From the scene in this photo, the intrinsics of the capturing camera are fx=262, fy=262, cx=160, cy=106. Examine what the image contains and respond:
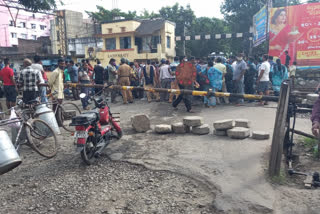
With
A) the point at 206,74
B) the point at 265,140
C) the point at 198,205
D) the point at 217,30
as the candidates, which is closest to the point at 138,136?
the point at 265,140

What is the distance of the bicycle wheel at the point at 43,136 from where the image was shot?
4.79 m

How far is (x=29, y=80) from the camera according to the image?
6.27 metres

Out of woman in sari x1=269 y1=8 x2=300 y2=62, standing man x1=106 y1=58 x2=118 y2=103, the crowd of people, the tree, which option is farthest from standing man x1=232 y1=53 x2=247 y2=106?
the tree

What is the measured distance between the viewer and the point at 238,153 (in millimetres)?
4453

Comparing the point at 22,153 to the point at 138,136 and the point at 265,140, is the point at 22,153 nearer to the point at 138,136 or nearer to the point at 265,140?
the point at 138,136

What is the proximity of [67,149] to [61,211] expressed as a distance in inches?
92.2

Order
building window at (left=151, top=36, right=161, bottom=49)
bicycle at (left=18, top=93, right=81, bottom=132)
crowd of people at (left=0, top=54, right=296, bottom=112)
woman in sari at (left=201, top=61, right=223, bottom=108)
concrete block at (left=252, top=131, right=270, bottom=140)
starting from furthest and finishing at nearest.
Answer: building window at (left=151, top=36, right=161, bottom=49) < woman in sari at (left=201, top=61, right=223, bottom=108) < crowd of people at (left=0, top=54, right=296, bottom=112) < bicycle at (left=18, top=93, right=81, bottom=132) < concrete block at (left=252, top=131, right=270, bottom=140)

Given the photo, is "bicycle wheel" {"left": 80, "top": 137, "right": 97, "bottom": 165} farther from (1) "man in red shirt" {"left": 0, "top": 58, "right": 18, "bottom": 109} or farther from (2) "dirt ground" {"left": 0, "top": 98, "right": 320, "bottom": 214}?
(1) "man in red shirt" {"left": 0, "top": 58, "right": 18, "bottom": 109}

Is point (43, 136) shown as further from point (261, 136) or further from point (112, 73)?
point (112, 73)

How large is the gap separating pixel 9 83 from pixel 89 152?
5.59 m

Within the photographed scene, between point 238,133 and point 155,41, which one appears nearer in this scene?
point 238,133

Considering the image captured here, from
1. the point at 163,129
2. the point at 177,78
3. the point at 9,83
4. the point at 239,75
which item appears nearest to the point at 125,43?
the point at 9,83

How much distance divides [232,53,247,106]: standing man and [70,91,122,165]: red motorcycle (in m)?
5.53

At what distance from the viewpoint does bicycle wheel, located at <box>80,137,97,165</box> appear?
4082 mm
